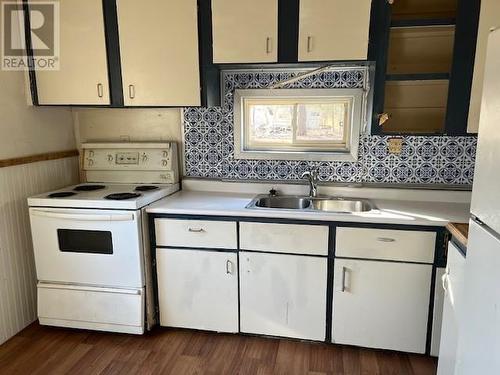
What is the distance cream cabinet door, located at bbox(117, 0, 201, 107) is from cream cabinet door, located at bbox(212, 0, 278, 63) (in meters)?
0.15

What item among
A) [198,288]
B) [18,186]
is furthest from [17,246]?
[198,288]

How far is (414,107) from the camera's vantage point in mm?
2271

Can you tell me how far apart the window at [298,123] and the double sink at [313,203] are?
0.28 meters

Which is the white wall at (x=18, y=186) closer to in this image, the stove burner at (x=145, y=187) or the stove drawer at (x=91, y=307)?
the stove drawer at (x=91, y=307)

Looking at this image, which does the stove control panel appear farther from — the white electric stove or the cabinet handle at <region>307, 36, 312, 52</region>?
the cabinet handle at <region>307, 36, 312, 52</region>

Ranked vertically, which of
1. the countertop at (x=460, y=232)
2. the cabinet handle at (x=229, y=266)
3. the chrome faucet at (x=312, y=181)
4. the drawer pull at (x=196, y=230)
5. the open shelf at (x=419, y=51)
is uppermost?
the open shelf at (x=419, y=51)

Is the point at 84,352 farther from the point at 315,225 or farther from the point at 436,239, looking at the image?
the point at 436,239

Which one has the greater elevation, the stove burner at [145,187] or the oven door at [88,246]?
the stove burner at [145,187]

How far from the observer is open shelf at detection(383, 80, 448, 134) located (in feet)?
7.20

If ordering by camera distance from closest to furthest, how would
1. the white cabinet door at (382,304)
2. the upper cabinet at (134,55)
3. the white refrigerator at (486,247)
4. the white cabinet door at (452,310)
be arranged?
the white refrigerator at (486,247) < the white cabinet door at (452,310) < the white cabinet door at (382,304) < the upper cabinet at (134,55)

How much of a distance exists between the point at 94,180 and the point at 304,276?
69.0 inches

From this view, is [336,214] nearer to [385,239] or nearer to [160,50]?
[385,239]

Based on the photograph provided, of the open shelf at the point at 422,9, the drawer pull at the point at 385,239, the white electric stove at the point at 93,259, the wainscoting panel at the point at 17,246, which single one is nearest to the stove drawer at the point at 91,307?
the white electric stove at the point at 93,259

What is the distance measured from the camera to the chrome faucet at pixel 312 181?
2.46 metres
